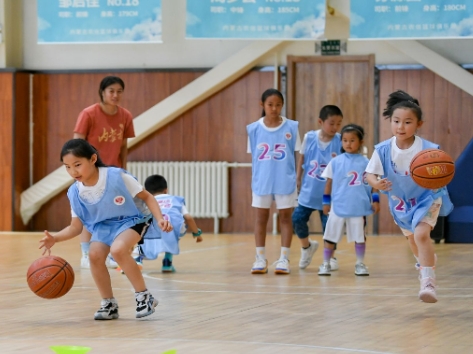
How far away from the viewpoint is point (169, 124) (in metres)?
12.2

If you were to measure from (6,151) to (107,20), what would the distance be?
3.07 meters

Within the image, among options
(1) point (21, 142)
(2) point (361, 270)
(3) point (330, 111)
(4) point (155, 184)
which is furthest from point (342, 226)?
(1) point (21, 142)

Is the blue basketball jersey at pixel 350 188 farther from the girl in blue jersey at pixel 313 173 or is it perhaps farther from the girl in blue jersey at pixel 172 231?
the girl in blue jersey at pixel 172 231

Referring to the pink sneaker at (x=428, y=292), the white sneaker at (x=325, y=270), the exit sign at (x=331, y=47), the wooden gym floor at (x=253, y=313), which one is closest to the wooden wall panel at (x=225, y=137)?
the exit sign at (x=331, y=47)

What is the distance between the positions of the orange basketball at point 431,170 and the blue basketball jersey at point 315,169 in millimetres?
2463

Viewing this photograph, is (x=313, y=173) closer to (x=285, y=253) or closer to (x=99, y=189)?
(x=285, y=253)

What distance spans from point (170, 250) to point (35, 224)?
5.80 m

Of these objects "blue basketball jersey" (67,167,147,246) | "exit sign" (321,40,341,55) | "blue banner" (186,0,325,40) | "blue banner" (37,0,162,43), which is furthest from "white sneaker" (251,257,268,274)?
"exit sign" (321,40,341,55)

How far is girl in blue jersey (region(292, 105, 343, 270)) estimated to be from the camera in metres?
7.43

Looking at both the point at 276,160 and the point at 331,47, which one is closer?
the point at 276,160

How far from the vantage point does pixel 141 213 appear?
4980 mm

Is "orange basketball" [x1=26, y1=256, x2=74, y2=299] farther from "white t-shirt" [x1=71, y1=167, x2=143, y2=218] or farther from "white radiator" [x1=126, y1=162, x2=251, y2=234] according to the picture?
"white radiator" [x1=126, y1=162, x2=251, y2=234]

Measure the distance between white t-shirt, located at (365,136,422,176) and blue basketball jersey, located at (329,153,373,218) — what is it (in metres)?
1.65

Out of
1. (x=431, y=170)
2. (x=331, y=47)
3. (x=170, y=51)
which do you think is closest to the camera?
(x=431, y=170)
